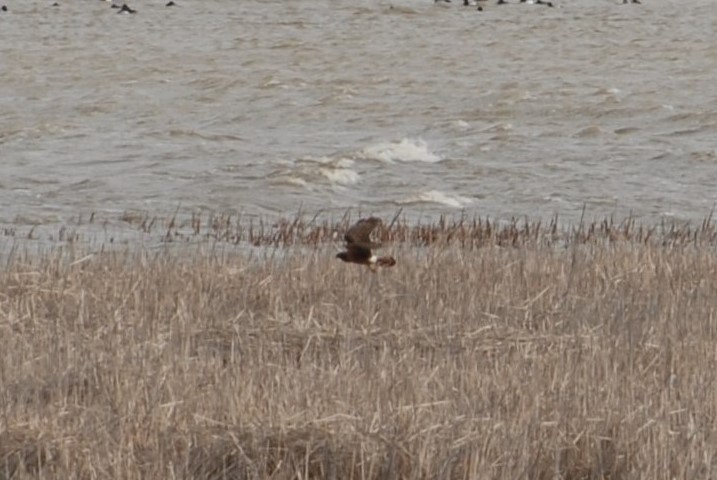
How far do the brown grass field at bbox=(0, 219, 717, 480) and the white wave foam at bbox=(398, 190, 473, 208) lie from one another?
21.4ft

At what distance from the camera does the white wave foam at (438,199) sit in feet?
A: 58.1

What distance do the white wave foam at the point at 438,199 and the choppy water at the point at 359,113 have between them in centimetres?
5

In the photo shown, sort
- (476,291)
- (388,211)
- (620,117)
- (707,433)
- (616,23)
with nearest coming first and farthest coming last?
(707,433) → (476,291) → (388,211) → (620,117) → (616,23)

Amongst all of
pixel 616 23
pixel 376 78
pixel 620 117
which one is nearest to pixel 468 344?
pixel 620 117

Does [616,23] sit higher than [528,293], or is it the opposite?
[528,293]

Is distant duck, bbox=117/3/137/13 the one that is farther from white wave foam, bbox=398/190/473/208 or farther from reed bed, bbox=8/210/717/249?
reed bed, bbox=8/210/717/249

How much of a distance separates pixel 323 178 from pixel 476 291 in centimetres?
1040

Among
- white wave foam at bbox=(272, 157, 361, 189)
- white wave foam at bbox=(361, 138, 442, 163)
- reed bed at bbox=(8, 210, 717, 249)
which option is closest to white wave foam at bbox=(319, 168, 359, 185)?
white wave foam at bbox=(272, 157, 361, 189)

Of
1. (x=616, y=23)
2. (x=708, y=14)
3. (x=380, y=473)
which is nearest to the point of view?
(x=380, y=473)

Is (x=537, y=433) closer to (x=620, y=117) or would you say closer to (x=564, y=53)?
(x=620, y=117)

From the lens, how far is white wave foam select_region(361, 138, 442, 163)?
2100 cm

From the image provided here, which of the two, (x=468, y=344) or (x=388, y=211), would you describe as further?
(x=388, y=211)

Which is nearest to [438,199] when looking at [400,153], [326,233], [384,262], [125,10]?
[400,153]

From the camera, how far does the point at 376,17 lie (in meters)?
41.6
